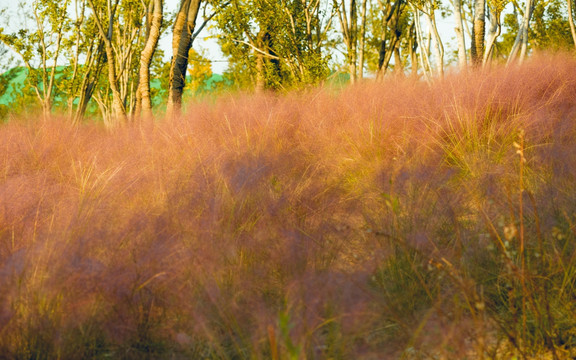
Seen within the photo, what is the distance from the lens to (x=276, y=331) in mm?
1534

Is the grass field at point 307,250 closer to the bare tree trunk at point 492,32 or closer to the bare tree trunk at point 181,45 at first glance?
the bare tree trunk at point 492,32

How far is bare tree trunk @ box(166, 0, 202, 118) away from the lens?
24.0ft

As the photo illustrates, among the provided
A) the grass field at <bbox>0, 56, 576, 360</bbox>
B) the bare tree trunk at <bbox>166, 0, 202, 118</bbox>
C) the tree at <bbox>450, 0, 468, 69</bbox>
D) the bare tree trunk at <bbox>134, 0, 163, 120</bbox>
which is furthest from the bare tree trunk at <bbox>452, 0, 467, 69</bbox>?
the bare tree trunk at <bbox>134, 0, 163, 120</bbox>

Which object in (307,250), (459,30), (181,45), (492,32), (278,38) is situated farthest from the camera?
(278,38)

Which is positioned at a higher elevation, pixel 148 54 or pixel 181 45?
pixel 181 45

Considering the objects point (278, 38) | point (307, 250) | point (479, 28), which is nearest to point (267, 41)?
point (278, 38)

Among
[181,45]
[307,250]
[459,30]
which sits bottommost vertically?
[307,250]

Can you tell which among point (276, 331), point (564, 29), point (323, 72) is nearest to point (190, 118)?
point (276, 331)

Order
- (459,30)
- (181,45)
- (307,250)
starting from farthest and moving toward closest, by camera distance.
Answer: (181,45) → (459,30) → (307,250)

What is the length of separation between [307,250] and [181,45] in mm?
6105

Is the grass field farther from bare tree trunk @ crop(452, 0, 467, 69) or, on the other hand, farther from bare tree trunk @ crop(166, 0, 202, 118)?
bare tree trunk @ crop(166, 0, 202, 118)

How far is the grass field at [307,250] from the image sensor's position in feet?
5.29

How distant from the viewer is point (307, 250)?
2051mm

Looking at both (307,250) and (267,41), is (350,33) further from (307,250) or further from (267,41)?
(307,250)
